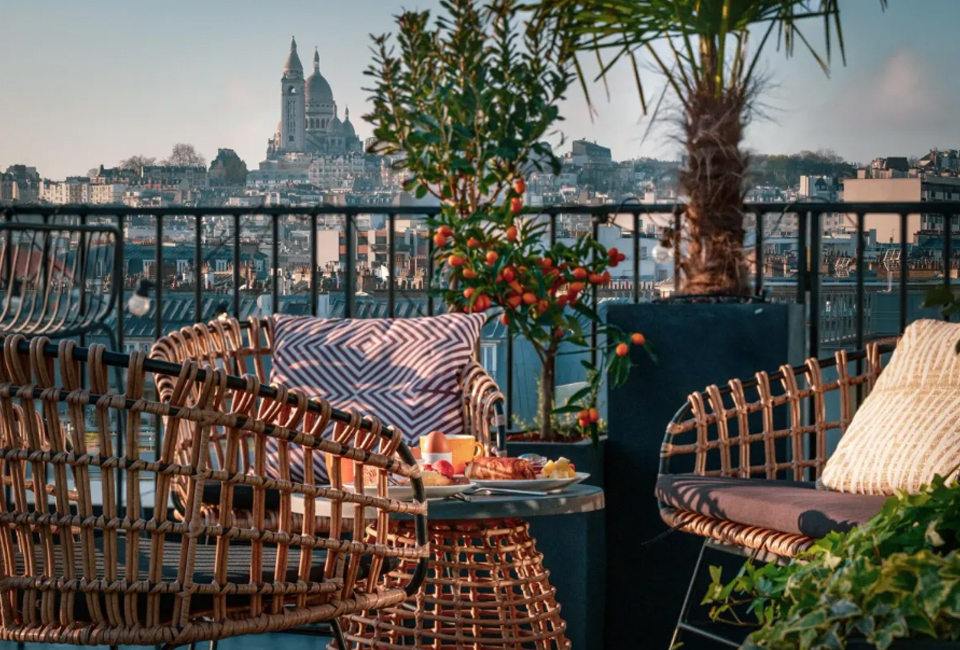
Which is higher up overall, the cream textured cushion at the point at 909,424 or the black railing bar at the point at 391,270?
the black railing bar at the point at 391,270

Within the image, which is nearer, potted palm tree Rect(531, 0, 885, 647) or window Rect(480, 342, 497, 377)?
potted palm tree Rect(531, 0, 885, 647)

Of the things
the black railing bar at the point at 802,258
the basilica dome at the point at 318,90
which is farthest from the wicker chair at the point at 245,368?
the basilica dome at the point at 318,90

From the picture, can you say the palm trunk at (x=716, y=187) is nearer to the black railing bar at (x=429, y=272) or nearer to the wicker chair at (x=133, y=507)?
the black railing bar at (x=429, y=272)

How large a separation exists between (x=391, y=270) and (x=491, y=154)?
0.49 metres

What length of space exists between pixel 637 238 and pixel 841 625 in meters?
2.69

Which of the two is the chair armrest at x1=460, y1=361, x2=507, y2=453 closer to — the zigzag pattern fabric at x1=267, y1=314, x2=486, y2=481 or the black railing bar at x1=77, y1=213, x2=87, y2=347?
the zigzag pattern fabric at x1=267, y1=314, x2=486, y2=481

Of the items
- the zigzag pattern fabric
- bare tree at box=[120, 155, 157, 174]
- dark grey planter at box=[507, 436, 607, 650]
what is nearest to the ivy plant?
the zigzag pattern fabric

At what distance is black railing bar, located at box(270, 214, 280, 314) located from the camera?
3.83 meters

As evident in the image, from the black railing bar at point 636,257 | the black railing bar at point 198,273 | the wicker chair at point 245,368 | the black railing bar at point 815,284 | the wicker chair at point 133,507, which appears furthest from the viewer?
the black railing bar at point 198,273

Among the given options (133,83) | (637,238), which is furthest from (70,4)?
(637,238)

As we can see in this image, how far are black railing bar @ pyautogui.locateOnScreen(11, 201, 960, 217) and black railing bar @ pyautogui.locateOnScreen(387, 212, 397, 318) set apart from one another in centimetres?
5

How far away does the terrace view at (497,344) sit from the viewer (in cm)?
162

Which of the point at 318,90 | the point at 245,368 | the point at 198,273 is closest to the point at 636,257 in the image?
the point at 245,368

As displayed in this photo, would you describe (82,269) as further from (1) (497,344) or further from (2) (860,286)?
(2) (860,286)
